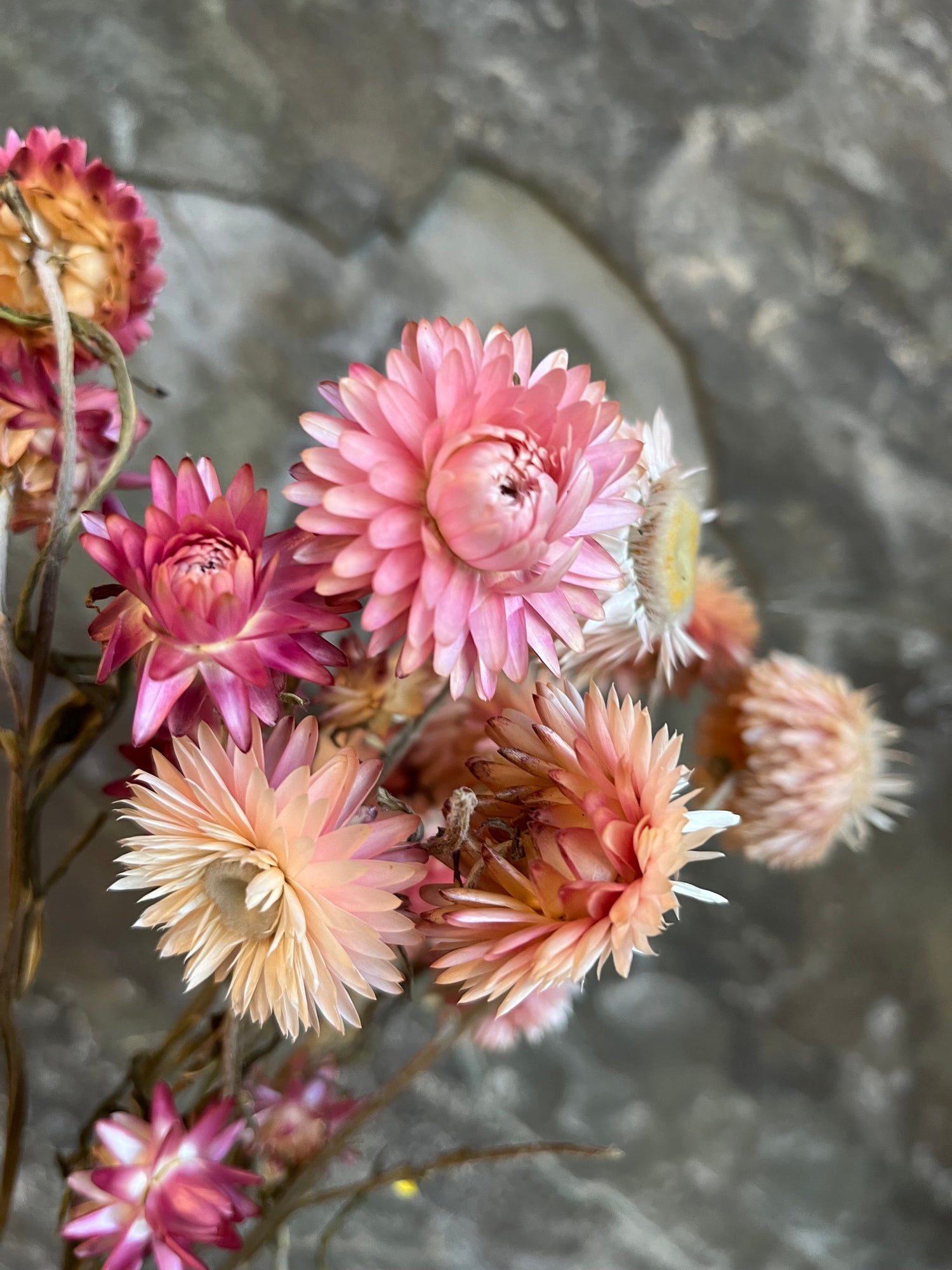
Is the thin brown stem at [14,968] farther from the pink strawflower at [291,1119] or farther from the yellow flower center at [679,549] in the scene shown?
the yellow flower center at [679,549]

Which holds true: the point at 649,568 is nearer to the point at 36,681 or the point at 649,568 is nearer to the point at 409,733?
the point at 409,733

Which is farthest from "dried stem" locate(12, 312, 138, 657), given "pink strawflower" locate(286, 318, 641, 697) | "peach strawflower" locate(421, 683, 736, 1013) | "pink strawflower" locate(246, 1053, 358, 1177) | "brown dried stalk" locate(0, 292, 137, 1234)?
"pink strawflower" locate(246, 1053, 358, 1177)

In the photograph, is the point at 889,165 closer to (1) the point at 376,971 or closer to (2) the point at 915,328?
(2) the point at 915,328

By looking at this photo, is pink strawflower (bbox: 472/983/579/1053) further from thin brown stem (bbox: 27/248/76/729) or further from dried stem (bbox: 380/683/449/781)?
thin brown stem (bbox: 27/248/76/729)

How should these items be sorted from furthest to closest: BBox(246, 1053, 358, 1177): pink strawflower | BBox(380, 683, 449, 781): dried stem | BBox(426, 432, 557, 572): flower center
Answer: BBox(246, 1053, 358, 1177): pink strawflower
BBox(380, 683, 449, 781): dried stem
BBox(426, 432, 557, 572): flower center

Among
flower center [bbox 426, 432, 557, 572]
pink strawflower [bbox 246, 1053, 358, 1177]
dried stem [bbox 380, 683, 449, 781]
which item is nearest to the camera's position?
flower center [bbox 426, 432, 557, 572]

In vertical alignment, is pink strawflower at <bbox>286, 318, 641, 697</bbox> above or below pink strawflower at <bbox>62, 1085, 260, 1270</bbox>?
above

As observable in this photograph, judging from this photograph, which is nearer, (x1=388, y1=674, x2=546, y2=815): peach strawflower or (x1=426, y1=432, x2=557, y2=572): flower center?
(x1=426, y1=432, x2=557, y2=572): flower center
